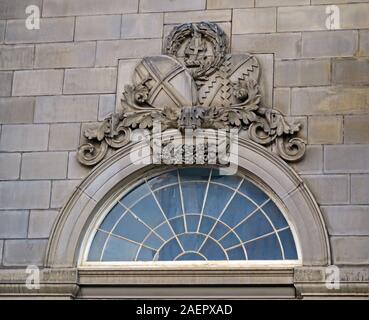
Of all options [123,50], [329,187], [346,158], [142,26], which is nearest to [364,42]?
[346,158]

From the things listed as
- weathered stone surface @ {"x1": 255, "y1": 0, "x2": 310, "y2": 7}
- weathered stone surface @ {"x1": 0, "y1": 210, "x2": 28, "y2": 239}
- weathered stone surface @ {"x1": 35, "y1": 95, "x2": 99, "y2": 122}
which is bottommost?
weathered stone surface @ {"x1": 0, "y1": 210, "x2": 28, "y2": 239}

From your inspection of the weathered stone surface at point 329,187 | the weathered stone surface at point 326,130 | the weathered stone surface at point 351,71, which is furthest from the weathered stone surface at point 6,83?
the weathered stone surface at point 351,71

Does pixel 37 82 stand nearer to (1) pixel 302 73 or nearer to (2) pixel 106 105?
(2) pixel 106 105

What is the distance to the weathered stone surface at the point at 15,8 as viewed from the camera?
14.4m

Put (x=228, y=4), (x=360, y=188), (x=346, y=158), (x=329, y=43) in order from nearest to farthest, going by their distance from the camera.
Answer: (x=360, y=188), (x=346, y=158), (x=329, y=43), (x=228, y=4)

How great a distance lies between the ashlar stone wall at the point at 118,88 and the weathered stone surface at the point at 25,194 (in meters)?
0.01

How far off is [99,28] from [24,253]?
3256 millimetres

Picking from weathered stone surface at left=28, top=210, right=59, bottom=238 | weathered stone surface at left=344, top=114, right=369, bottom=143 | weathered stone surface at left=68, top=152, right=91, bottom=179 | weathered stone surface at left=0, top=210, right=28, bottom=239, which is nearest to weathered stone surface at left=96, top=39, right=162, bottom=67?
weathered stone surface at left=68, top=152, right=91, bottom=179

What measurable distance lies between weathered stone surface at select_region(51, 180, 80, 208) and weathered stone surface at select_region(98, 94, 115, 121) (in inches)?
37.7

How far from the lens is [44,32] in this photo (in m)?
14.3

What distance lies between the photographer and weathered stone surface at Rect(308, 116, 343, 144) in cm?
1304

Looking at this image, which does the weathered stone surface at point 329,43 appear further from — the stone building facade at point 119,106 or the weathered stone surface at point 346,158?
the weathered stone surface at point 346,158

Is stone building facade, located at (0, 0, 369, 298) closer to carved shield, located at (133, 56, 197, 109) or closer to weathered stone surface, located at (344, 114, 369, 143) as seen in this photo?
weathered stone surface, located at (344, 114, 369, 143)
